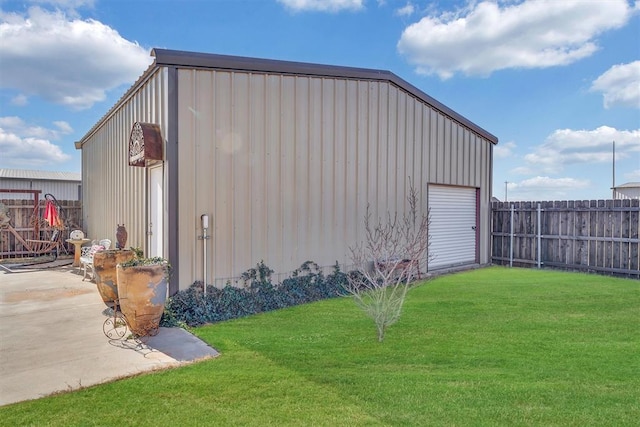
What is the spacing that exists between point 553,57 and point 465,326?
8.57 meters

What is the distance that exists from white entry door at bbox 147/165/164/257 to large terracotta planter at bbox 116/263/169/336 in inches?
66.3

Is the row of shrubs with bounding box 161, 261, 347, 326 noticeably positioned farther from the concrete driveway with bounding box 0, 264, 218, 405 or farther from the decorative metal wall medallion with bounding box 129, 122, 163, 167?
the decorative metal wall medallion with bounding box 129, 122, 163, 167

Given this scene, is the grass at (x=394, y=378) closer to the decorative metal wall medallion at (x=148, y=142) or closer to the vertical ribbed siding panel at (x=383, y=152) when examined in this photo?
the decorative metal wall medallion at (x=148, y=142)

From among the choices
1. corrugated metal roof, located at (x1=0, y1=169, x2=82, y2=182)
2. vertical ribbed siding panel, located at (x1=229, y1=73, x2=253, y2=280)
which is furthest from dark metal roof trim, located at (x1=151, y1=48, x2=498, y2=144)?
corrugated metal roof, located at (x1=0, y1=169, x2=82, y2=182)

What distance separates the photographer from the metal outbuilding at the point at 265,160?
579cm

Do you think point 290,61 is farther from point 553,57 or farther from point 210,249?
point 553,57

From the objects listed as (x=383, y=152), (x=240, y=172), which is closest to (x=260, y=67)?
(x=240, y=172)

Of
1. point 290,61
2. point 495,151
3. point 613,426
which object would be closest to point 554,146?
point 495,151

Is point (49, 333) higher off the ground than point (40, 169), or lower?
lower

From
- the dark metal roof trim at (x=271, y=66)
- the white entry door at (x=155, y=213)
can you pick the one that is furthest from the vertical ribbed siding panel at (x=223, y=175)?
the white entry door at (x=155, y=213)

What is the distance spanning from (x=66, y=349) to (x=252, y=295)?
2.63m

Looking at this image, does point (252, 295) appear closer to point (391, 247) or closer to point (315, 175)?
point (315, 175)

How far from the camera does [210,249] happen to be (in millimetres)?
5945

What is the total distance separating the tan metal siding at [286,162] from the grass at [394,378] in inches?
57.3
